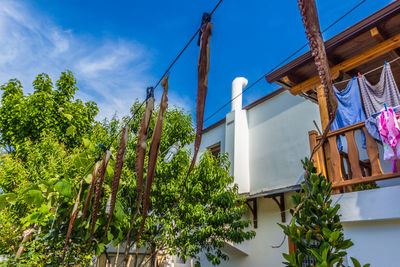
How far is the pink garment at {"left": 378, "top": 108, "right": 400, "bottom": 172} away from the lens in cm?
354

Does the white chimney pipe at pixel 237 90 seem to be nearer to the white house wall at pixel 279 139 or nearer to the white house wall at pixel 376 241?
the white house wall at pixel 279 139

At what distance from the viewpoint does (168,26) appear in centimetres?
530

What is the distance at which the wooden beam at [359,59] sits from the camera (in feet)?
14.3

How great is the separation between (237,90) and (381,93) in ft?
18.5

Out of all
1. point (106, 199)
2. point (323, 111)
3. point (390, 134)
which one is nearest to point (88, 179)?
point (106, 199)

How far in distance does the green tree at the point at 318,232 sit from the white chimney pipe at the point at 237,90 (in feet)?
21.6

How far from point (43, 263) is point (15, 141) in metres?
5.66

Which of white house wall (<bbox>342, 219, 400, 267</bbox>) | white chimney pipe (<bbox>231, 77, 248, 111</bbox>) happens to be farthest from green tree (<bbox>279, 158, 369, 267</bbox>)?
white chimney pipe (<bbox>231, 77, 248, 111</bbox>)

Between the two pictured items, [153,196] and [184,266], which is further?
[184,266]

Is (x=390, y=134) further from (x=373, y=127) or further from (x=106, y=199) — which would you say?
(x=106, y=199)

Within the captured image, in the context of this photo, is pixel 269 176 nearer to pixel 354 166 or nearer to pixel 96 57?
pixel 354 166

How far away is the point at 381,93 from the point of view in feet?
15.0

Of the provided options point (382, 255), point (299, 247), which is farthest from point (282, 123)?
point (299, 247)

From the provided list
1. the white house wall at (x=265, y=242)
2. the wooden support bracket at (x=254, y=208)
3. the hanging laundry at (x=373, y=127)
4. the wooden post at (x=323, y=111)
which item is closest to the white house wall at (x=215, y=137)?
the wooden support bracket at (x=254, y=208)
